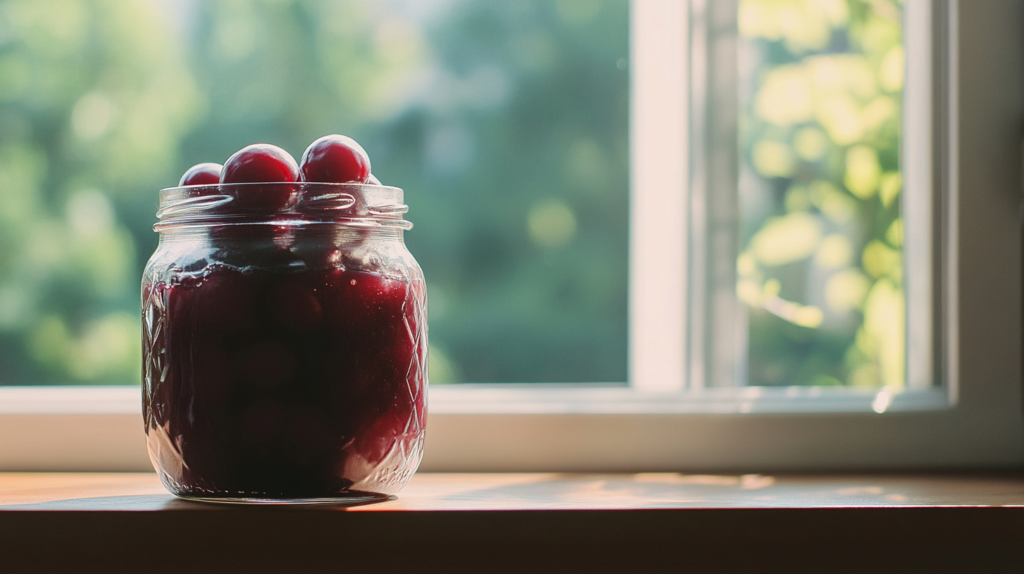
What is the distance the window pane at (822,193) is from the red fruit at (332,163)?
49cm

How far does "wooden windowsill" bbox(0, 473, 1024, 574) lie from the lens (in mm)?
645

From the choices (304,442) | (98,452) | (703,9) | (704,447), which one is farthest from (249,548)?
(703,9)

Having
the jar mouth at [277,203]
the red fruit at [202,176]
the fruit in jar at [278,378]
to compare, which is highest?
the red fruit at [202,176]

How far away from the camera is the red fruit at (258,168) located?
Result: 0.70 m

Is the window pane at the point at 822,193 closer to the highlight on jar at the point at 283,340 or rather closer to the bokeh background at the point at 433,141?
the bokeh background at the point at 433,141

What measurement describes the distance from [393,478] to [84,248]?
0.55 metres

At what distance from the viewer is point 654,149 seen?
1.04 m

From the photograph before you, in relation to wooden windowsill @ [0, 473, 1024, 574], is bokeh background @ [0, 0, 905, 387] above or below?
above

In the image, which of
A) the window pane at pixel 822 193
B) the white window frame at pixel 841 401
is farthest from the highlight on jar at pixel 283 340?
the window pane at pixel 822 193

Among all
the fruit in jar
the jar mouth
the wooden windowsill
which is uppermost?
the jar mouth

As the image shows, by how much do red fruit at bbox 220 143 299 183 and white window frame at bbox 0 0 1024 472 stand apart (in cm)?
35

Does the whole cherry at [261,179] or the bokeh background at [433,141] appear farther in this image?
the bokeh background at [433,141]

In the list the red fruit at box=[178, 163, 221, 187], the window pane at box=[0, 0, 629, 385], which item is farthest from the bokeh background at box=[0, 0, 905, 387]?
the red fruit at box=[178, 163, 221, 187]

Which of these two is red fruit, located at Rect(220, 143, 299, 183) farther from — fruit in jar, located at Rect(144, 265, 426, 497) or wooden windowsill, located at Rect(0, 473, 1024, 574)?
wooden windowsill, located at Rect(0, 473, 1024, 574)
